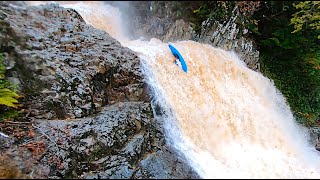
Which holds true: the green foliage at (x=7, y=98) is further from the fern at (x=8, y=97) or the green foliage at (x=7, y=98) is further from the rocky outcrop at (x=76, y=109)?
the rocky outcrop at (x=76, y=109)

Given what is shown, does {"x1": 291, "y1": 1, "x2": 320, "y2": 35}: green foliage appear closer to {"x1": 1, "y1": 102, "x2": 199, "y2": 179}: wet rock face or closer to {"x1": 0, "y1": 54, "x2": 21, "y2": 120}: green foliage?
{"x1": 1, "y1": 102, "x2": 199, "y2": 179}: wet rock face

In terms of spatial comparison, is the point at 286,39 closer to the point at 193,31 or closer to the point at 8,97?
the point at 193,31

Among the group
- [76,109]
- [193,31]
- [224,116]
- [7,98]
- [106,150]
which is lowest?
[106,150]

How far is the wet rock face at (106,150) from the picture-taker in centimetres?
439

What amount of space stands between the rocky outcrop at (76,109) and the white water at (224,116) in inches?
18.4

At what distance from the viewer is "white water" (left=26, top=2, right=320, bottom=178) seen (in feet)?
18.1

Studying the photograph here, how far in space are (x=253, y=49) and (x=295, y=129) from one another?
2.69 m

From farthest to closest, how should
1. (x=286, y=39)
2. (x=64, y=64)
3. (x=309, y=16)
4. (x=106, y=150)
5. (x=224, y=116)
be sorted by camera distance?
1. (x=286, y=39)
2. (x=309, y=16)
3. (x=224, y=116)
4. (x=64, y=64)
5. (x=106, y=150)

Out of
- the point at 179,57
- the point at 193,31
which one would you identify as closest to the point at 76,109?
the point at 179,57

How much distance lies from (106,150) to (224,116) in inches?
117

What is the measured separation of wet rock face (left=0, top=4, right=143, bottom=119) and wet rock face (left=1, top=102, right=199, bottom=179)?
0.36 meters

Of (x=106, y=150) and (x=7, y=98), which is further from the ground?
(x=7, y=98)

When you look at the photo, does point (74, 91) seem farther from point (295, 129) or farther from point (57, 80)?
point (295, 129)

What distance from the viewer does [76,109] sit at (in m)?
5.24
